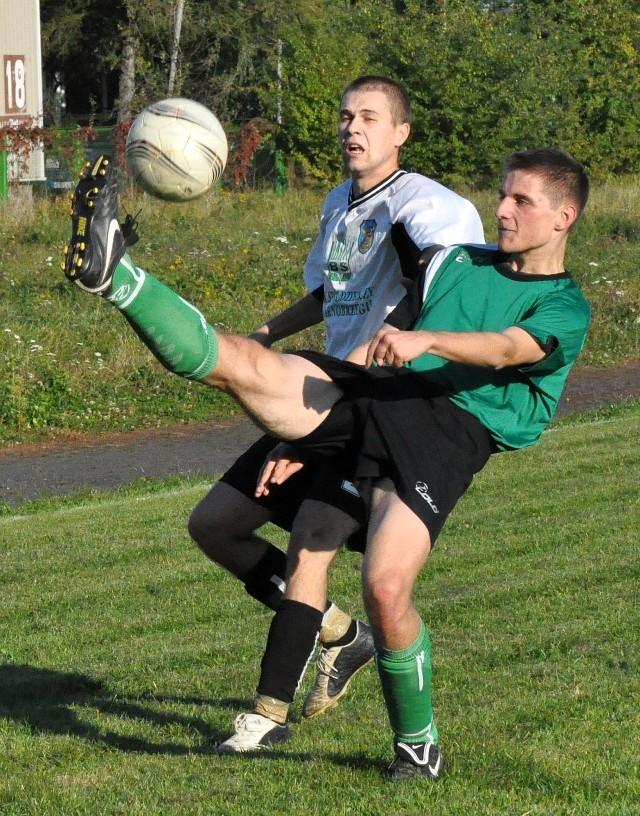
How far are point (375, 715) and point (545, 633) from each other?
1.25 m

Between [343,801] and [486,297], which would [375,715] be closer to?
[343,801]

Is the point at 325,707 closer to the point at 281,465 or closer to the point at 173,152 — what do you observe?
the point at 281,465

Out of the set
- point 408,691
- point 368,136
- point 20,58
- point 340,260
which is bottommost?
point 20,58

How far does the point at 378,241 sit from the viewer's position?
5180mm

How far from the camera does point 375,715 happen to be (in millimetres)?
5191

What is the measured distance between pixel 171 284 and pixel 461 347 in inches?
535

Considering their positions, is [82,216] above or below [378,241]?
above

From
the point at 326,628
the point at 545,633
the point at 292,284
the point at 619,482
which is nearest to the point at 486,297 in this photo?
the point at 326,628

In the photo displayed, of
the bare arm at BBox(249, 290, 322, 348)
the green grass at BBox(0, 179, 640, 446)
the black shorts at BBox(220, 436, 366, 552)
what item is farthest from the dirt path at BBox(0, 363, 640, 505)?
the black shorts at BBox(220, 436, 366, 552)

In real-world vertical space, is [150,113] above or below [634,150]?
above

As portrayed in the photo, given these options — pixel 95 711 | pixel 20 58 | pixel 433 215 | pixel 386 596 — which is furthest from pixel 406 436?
pixel 20 58

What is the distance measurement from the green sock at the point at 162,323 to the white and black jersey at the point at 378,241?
1130 mm

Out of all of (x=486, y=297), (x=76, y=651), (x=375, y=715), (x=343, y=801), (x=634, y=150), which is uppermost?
(x=486, y=297)

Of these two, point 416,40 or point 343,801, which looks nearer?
point 343,801
